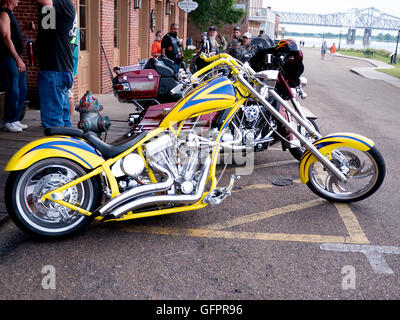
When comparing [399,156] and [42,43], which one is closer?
[42,43]

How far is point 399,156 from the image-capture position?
6691mm

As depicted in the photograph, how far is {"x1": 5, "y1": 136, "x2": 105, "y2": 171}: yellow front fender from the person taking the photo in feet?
10.7

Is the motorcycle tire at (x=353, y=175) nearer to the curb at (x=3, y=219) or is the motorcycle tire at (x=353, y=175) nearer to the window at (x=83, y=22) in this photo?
the curb at (x=3, y=219)

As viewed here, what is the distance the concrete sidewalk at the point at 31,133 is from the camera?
185 inches

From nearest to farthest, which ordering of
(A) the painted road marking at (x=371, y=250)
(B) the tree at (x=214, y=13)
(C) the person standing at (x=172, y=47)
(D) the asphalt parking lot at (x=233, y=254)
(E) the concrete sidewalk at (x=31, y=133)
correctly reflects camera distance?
(D) the asphalt parking lot at (x=233, y=254) → (A) the painted road marking at (x=371, y=250) → (E) the concrete sidewalk at (x=31, y=133) → (C) the person standing at (x=172, y=47) → (B) the tree at (x=214, y=13)

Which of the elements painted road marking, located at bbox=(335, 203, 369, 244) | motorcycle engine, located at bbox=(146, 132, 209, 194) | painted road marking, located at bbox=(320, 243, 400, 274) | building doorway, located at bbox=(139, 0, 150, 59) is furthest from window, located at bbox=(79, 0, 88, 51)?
painted road marking, located at bbox=(320, 243, 400, 274)

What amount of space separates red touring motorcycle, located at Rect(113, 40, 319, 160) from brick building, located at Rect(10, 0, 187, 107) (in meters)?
3.16

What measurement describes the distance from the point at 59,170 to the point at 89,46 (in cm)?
821

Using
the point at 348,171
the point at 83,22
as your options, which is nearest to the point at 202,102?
the point at 348,171

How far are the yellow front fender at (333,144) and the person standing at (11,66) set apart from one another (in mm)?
4217

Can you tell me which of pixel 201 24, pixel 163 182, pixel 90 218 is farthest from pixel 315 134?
pixel 201 24

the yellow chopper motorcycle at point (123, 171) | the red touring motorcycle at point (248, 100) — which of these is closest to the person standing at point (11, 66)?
the red touring motorcycle at point (248, 100)
